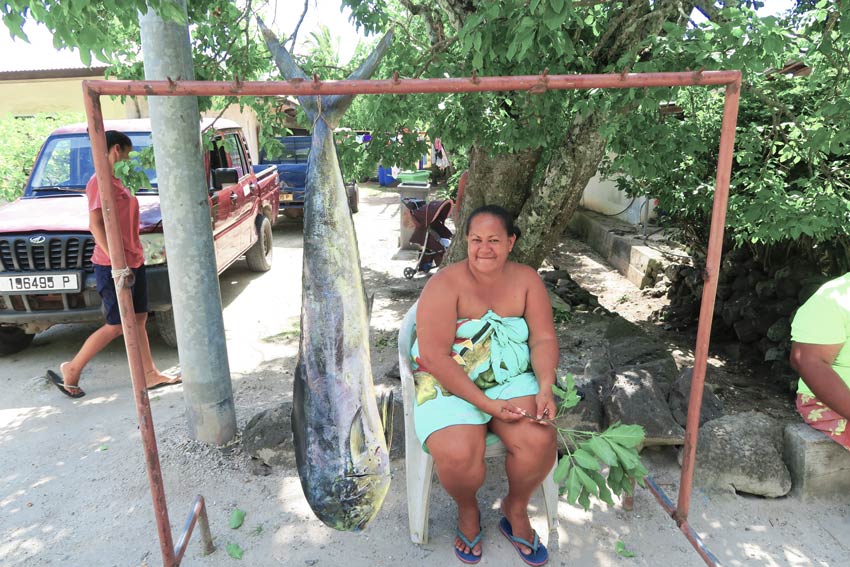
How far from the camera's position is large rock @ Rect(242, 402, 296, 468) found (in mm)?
3221

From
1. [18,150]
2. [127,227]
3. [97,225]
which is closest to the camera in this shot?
[97,225]

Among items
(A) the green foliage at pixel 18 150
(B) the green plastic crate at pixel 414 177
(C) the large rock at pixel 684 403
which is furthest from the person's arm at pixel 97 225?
(B) the green plastic crate at pixel 414 177

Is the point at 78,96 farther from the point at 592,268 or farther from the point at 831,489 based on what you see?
the point at 831,489

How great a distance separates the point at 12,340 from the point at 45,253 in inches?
45.4

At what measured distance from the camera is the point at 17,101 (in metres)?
14.6

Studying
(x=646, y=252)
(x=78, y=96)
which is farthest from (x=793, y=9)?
(x=78, y=96)

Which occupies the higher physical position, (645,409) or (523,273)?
(523,273)

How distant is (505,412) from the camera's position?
2.38 m

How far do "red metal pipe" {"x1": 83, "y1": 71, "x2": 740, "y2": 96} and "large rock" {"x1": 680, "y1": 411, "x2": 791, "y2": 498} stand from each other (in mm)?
1848

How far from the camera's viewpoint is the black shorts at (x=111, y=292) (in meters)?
4.07

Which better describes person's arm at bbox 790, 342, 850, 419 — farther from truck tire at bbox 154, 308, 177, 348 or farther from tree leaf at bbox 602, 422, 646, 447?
truck tire at bbox 154, 308, 177, 348

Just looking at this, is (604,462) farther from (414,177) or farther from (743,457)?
(414,177)

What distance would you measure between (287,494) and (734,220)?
3.25 meters

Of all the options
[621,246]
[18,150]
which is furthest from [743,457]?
[18,150]
